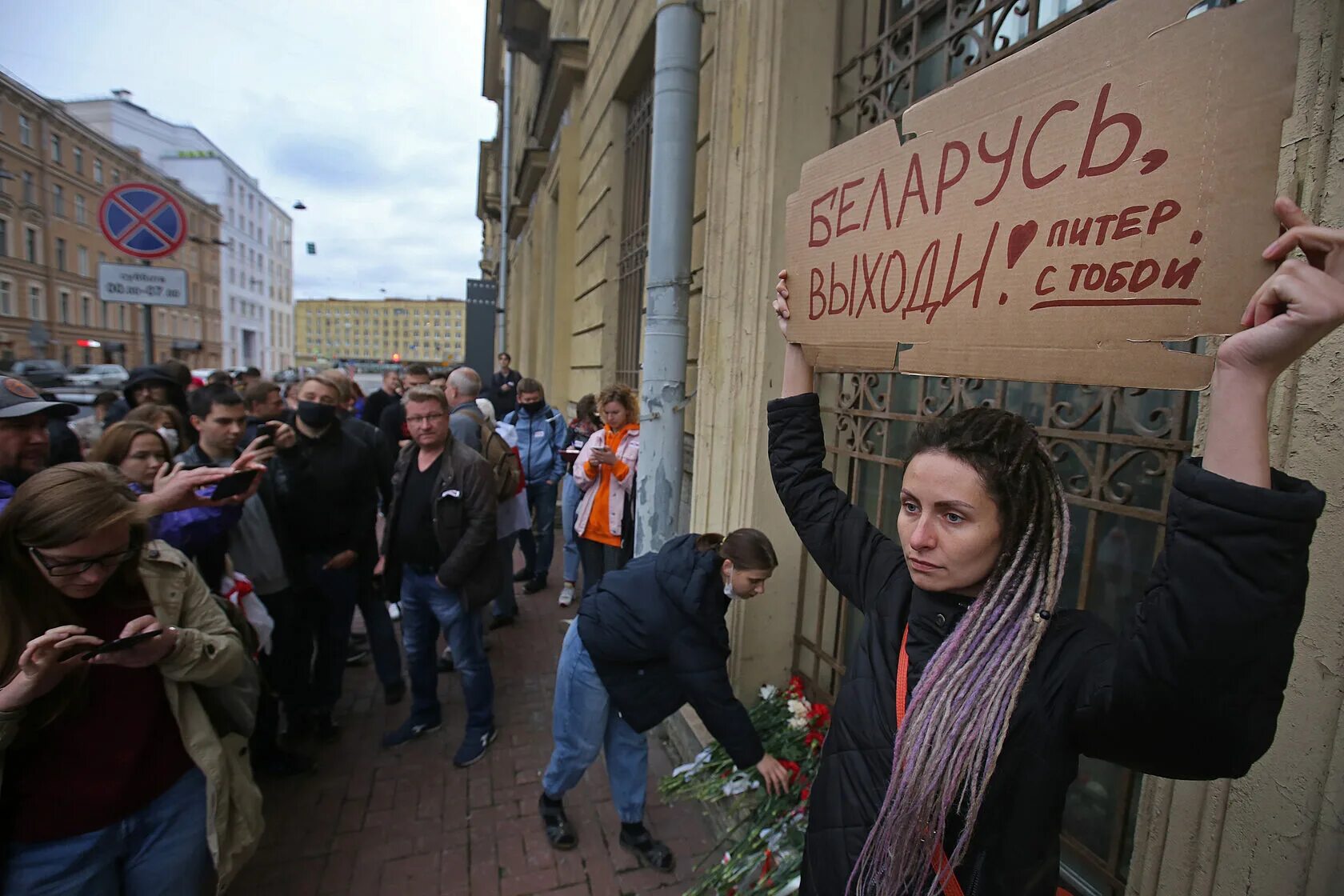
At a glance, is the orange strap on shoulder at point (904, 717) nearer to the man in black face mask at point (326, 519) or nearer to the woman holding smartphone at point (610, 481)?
the man in black face mask at point (326, 519)

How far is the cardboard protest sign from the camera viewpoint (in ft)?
2.64

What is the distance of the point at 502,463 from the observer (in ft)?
14.5

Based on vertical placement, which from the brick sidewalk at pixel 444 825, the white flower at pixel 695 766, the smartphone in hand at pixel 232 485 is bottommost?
the brick sidewalk at pixel 444 825

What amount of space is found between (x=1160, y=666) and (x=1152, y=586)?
10 centimetres

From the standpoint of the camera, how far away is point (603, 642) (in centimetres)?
260

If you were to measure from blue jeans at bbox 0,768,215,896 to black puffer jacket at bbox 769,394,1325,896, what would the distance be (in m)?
1.83

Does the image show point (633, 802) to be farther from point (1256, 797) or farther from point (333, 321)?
point (333, 321)

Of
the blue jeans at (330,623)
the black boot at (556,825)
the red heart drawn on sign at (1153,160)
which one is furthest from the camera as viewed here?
the blue jeans at (330,623)

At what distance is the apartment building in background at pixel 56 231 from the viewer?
107ft

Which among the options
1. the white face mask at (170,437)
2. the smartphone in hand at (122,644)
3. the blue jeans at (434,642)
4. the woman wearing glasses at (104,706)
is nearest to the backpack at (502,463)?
the blue jeans at (434,642)

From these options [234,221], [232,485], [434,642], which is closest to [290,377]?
[234,221]

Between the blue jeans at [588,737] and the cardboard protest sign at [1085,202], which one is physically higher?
the cardboard protest sign at [1085,202]

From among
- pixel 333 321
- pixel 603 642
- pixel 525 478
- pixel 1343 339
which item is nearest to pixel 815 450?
→ pixel 1343 339

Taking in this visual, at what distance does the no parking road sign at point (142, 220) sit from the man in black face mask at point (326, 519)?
257cm
